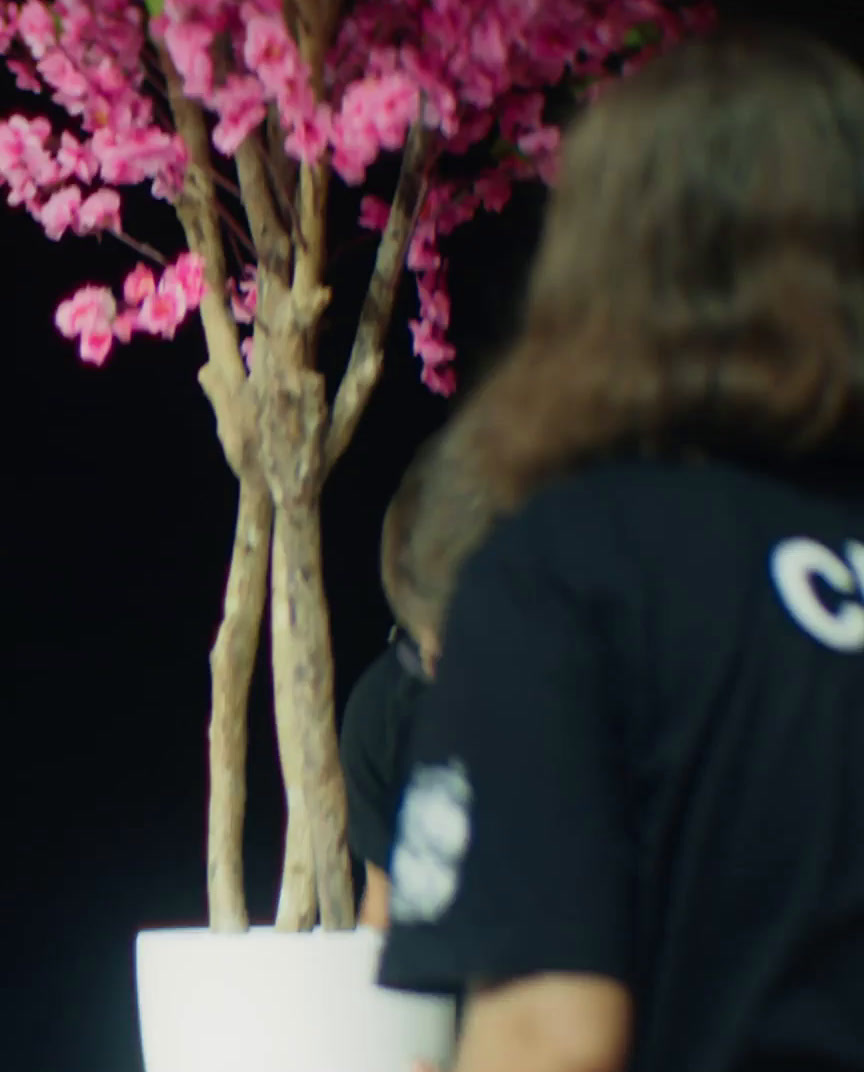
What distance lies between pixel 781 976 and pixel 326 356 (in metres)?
1.84

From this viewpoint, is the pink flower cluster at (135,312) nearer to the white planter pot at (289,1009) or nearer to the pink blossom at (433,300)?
the pink blossom at (433,300)

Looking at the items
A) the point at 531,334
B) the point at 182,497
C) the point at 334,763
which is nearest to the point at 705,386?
the point at 531,334

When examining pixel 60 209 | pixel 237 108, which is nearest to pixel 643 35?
pixel 237 108

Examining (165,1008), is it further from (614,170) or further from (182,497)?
(614,170)

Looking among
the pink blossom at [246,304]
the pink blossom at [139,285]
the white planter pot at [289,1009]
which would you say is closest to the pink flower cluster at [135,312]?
the pink blossom at [139,285]

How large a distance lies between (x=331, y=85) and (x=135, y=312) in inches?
12.5

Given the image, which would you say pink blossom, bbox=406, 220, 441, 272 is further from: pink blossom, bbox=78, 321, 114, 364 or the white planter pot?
the white planter pot

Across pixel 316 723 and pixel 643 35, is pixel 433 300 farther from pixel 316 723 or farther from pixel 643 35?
pixel 316 723

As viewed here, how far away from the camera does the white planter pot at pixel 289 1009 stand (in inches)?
62.8

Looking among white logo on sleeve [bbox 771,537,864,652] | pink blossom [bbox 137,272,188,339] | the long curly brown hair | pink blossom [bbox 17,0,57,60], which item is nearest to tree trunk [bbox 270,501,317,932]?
pink blossom [bbox 137,272,188,339]

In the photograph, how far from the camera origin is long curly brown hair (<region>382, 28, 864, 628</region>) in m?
0.75

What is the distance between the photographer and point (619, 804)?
70 cm

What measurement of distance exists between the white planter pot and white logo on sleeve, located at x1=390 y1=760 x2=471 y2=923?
0.89 metres

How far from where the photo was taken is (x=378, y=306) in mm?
1780
